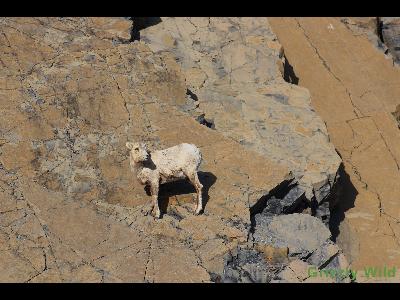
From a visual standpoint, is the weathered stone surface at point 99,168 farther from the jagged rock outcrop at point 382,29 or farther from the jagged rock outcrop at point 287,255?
the jagged rock outcrop at point 382,29

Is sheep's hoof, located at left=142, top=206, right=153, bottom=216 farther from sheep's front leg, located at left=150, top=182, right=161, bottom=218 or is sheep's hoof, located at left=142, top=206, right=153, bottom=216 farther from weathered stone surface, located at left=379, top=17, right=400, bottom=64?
weathered stone surface, located at left=379, top=17, right=400, bottom=64

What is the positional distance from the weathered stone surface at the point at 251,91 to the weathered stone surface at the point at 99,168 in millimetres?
807

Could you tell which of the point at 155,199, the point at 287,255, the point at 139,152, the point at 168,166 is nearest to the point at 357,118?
the point at 287,255

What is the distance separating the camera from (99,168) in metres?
12.3

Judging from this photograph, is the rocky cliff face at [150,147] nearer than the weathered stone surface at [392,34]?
Yes

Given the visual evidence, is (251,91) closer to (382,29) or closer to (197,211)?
(197,211)

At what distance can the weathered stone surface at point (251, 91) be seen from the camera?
45.2 feet

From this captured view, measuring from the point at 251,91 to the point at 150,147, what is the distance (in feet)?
11.9

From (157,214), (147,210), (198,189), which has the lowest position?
(147,210)

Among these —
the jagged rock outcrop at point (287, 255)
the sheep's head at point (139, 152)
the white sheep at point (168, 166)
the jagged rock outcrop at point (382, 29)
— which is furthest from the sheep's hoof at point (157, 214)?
the jagged rock outcrop at point (382, 29)

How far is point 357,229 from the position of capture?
1445 cm

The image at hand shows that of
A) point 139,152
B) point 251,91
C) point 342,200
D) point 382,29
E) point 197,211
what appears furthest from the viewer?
point 382,29

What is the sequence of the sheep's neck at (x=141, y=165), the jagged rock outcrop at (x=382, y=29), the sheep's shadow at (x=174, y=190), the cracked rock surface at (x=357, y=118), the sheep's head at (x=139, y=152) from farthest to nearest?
the jagged rock outcrop at (x=382, y=29)
the cracked rock surface at (x=357, y=118)
the sheep's shadow at (x=174, y=190)
the sheep's neck at (x=141, y=165)
the sheep's head at (x=139, y=152)

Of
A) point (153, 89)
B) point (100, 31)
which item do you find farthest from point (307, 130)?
point (100, 31)
